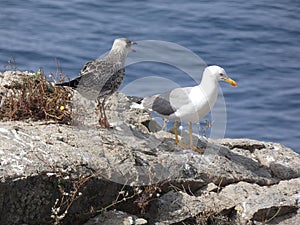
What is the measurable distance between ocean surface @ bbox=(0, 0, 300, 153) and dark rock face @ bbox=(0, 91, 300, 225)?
14.8 feet

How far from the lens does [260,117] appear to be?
12398mm

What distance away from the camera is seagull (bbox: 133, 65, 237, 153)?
279 inches

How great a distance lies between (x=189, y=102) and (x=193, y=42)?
7721 millimetres

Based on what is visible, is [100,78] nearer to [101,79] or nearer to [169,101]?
[101,79]

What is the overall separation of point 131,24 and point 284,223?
9644mm

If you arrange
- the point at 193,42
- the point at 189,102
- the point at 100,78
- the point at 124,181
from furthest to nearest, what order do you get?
the point at 193,42 < the point at 189,102 < the point at 100,78 < the point at 124,181

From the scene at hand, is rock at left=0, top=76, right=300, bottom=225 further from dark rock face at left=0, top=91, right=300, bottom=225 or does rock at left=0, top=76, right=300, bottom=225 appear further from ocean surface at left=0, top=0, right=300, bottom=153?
ocean surface at left=0, top=0, right=300, bottom=153

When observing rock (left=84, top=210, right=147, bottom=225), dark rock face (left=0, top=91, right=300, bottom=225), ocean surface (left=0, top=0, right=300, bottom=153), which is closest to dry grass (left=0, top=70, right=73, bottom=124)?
dark rock face (left=0, top=91, right=300, bottom=225)

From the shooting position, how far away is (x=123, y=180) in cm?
591

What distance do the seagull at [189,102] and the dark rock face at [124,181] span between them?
284 mm

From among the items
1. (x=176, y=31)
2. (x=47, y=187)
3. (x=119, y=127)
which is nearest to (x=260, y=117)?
(x=176, y=31)

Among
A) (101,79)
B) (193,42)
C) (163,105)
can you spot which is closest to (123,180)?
(101,79)

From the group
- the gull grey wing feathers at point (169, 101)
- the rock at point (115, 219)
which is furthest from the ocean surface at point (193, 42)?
the rock at point (115, 219)

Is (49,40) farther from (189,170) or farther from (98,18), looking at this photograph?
(189,170)
